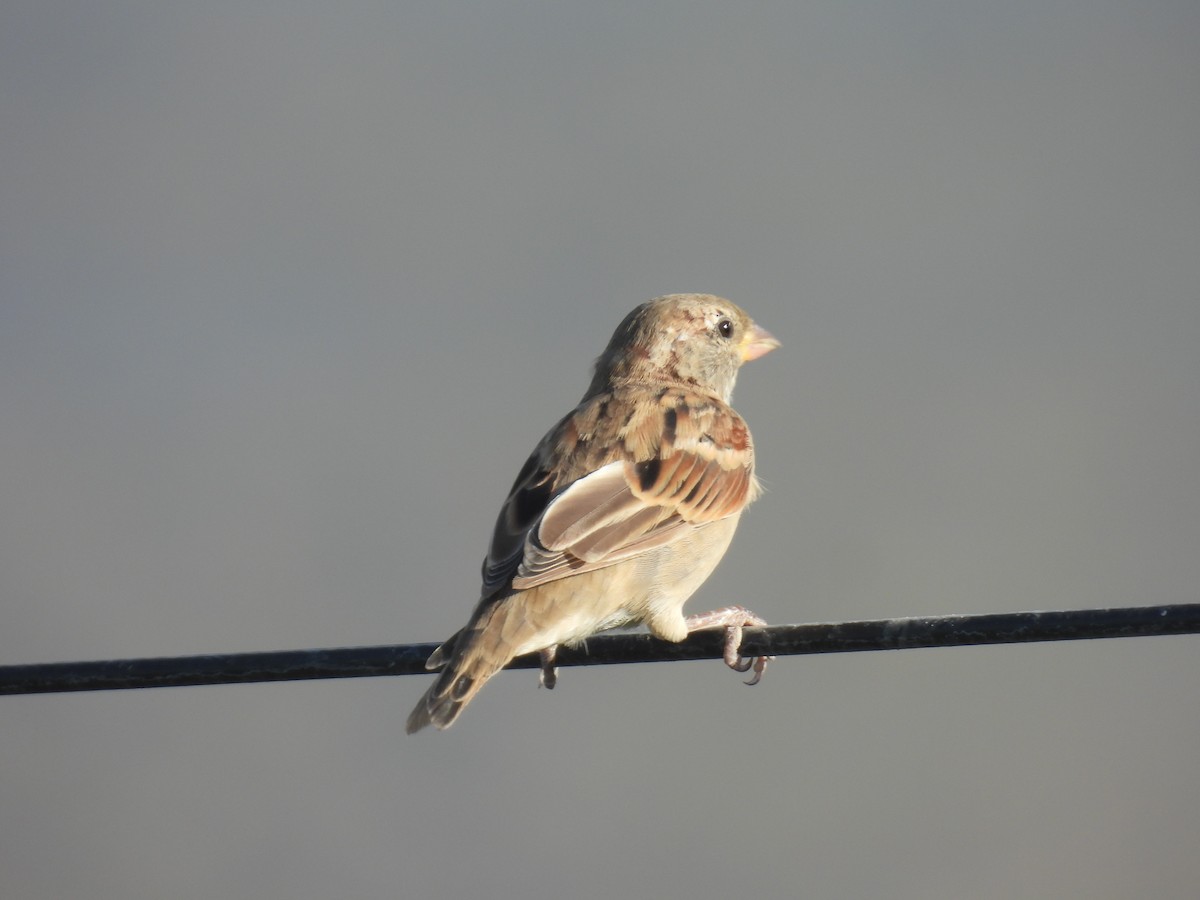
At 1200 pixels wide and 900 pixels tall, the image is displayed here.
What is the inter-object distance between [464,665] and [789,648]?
117 cm

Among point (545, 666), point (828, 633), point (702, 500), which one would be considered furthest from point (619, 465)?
point (828, 633)

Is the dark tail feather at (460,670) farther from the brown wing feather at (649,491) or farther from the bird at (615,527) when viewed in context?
the brown wing feather at (649,491)

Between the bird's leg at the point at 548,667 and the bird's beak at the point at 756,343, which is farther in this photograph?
the bird's beak at the point at 756,343

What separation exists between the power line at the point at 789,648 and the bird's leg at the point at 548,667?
4.22 feet

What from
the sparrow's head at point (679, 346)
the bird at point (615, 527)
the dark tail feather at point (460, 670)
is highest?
the sparrow's head at point (679, 346)

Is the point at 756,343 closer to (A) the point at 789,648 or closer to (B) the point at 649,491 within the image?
(B) the point at 649,491

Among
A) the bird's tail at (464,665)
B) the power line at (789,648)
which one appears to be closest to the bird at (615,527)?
the bird's tail at (464,665)

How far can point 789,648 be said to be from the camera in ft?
13.7

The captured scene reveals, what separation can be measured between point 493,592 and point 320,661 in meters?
1.33

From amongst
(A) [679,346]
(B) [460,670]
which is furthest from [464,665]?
(A) [679,346]

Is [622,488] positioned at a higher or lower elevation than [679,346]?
lower

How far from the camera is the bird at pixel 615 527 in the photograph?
503 centimetres

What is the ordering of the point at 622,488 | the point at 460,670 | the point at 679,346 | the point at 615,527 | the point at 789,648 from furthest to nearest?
the point at 679,346 < the point at 622,488 < the point at 615,527 < the point at 460,670 < the point at 789,648

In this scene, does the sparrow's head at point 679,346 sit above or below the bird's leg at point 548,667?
above
